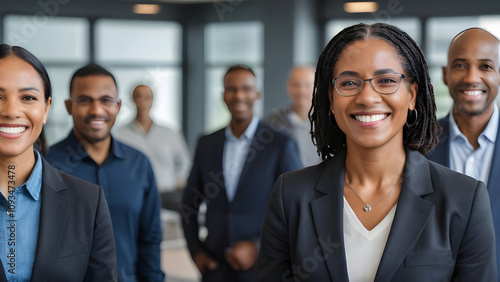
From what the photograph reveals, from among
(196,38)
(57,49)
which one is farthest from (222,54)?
(57,49)

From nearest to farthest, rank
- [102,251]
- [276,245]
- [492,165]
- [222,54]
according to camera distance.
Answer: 1. [276,245]
2. [102,251]
3. [492,165]
4. [222,54]

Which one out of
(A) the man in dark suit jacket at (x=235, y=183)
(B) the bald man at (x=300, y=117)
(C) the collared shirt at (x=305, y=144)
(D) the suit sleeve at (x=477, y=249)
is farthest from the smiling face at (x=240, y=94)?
(D) the suit sleeve at (x=477, y=249)

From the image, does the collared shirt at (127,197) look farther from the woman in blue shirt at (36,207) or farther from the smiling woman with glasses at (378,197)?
the smiling woman with glasses at (378,197)

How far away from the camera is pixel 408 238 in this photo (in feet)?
5.04

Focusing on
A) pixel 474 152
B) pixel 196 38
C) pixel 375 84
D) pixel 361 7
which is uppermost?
pixel 361 7

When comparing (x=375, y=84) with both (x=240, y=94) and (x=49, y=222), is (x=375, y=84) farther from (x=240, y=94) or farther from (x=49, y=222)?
(x=240, y=94)

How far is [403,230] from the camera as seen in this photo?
5.07 ft

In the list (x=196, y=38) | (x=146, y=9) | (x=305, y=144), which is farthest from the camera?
(x=196, y=38)

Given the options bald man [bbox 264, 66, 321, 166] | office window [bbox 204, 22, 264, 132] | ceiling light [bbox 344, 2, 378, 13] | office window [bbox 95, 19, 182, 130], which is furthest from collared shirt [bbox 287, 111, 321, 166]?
office window [bbox 95, 19, 182, 130]

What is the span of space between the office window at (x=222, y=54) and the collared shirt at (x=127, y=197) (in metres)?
7.59

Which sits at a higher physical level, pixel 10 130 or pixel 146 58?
pixel 146 58

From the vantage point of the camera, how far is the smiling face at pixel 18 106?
65.4 inches

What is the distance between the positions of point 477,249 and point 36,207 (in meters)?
1.10

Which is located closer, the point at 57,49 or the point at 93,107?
the point at 93,107
